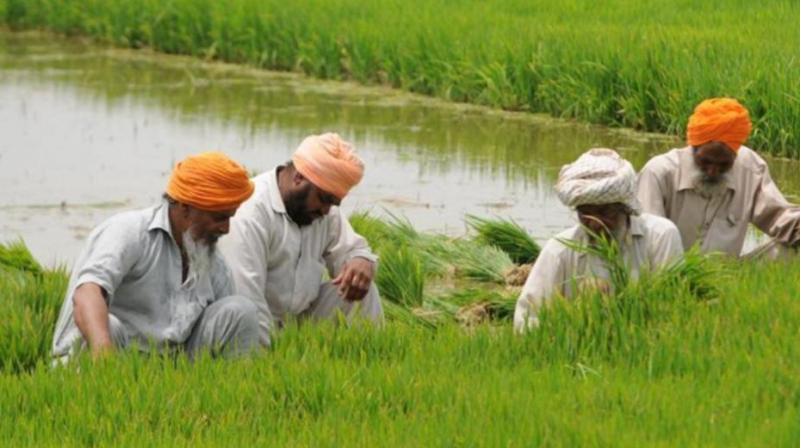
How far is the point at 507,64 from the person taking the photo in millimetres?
12188

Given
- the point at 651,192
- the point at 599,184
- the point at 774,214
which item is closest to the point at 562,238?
the point at 599,184

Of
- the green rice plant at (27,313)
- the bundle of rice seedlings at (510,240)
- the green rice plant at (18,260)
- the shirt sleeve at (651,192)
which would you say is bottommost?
the bundle of rice seedlings at (510,240)

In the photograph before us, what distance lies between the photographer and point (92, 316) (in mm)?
5062

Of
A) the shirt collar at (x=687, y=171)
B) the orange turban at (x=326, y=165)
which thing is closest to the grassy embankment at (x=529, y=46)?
the shirt collar at (x=687, y=171)

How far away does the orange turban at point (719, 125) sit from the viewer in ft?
22.5

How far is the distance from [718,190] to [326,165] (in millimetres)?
1902

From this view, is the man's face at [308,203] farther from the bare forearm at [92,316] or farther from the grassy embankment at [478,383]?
the bare forearm at [92,316]

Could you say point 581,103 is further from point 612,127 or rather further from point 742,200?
point 742,200

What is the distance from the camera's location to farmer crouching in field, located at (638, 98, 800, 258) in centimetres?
691

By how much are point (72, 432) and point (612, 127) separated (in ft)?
23.9

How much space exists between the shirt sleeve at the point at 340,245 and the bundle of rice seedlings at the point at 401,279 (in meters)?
0.88

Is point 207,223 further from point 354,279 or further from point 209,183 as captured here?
point 354,279

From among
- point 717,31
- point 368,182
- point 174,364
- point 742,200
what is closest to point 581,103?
point 717,31

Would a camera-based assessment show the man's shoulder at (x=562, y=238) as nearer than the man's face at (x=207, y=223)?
No
